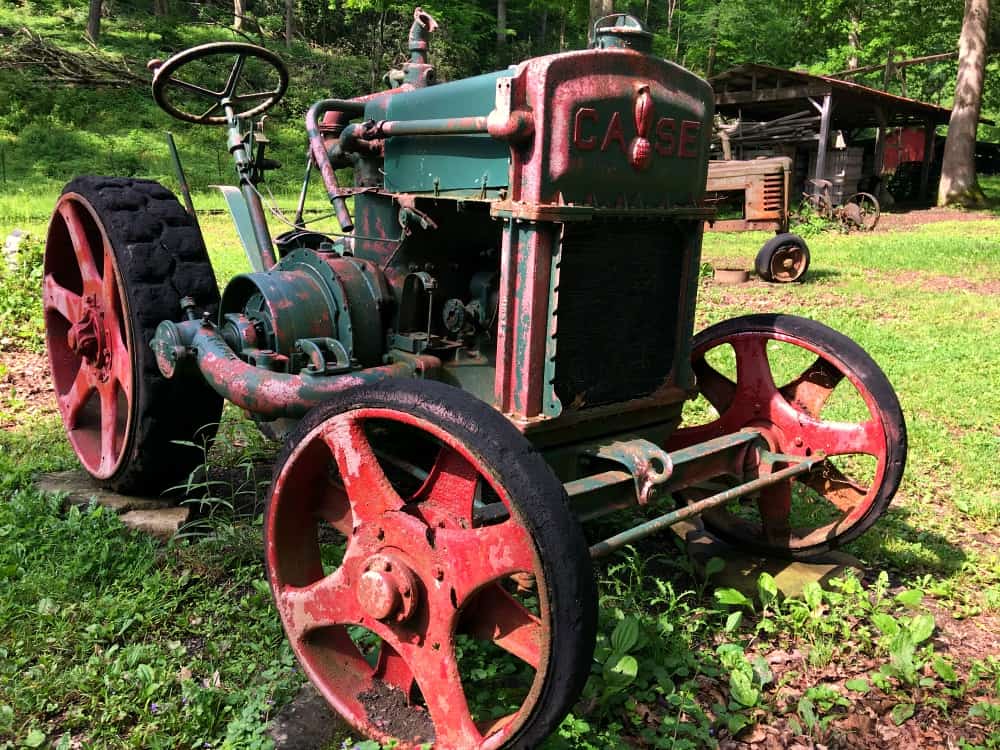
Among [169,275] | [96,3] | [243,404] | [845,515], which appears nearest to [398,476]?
[243,404]

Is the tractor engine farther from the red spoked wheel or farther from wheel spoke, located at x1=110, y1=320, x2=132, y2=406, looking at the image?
wheel spoke, located at x1=110, y1=320, x2=132, y2=406

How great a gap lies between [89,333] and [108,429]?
1.35 ft

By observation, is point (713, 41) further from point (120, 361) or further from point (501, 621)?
point (501, 621)

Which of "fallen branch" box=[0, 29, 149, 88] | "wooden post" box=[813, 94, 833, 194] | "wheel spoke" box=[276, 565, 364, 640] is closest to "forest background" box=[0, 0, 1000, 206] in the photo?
"fallen branch" box=[0, 29, 149, 88]

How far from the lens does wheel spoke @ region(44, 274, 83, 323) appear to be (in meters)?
3.66

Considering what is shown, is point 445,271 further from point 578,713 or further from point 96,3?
point 96,3

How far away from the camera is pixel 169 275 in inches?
125

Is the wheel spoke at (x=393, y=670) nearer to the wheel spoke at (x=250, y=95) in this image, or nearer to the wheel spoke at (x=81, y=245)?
the wheel spoke at (x=81, y=245)

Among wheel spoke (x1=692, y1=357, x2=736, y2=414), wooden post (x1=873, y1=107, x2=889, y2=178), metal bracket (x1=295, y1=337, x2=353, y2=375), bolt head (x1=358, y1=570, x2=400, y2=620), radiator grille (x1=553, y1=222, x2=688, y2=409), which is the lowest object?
bolt head (x1=358, y1=570, x2=400, y2=620)

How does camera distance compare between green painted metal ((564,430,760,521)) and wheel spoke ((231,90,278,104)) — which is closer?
green painted metal ((564,430,760,521))

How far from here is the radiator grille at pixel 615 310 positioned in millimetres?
2537

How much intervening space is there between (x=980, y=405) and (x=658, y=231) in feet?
11.3

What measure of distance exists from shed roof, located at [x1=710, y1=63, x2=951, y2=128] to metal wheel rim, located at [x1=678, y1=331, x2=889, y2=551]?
1606cm

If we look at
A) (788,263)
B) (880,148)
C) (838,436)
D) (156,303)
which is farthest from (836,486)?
(880,148)
